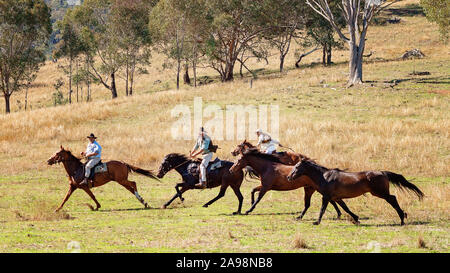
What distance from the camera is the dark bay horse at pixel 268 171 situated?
15021mm

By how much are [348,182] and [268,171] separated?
2742mm

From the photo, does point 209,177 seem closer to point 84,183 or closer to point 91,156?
point 91,156

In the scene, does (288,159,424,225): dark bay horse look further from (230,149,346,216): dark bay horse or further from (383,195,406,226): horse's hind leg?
(230,149,346,216): dark bay horse

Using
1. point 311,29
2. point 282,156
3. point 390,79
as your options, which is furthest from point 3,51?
point 282,156

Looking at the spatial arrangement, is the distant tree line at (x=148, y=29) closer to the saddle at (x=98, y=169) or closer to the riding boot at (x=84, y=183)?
the saddle at (x=98, y=169)

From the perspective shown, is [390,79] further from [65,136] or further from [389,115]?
[65,136]

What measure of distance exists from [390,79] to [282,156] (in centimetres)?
3282

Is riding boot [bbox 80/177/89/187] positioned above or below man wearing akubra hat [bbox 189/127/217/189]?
below

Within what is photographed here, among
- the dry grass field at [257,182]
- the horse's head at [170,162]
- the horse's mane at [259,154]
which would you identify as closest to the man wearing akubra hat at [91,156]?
the dry grass field at [257,182]

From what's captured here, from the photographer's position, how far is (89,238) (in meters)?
11.6

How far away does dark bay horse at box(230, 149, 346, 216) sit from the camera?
15021 millimetres

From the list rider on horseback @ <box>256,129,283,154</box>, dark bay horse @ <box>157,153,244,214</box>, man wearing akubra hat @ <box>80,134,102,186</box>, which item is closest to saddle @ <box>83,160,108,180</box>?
man wearing akubra hat @ <box>80,134,102,186</box>

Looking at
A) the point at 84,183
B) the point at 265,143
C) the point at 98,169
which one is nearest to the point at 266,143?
the point at 265,143

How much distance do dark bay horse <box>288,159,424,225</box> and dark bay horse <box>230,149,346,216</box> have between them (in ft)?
3.17
